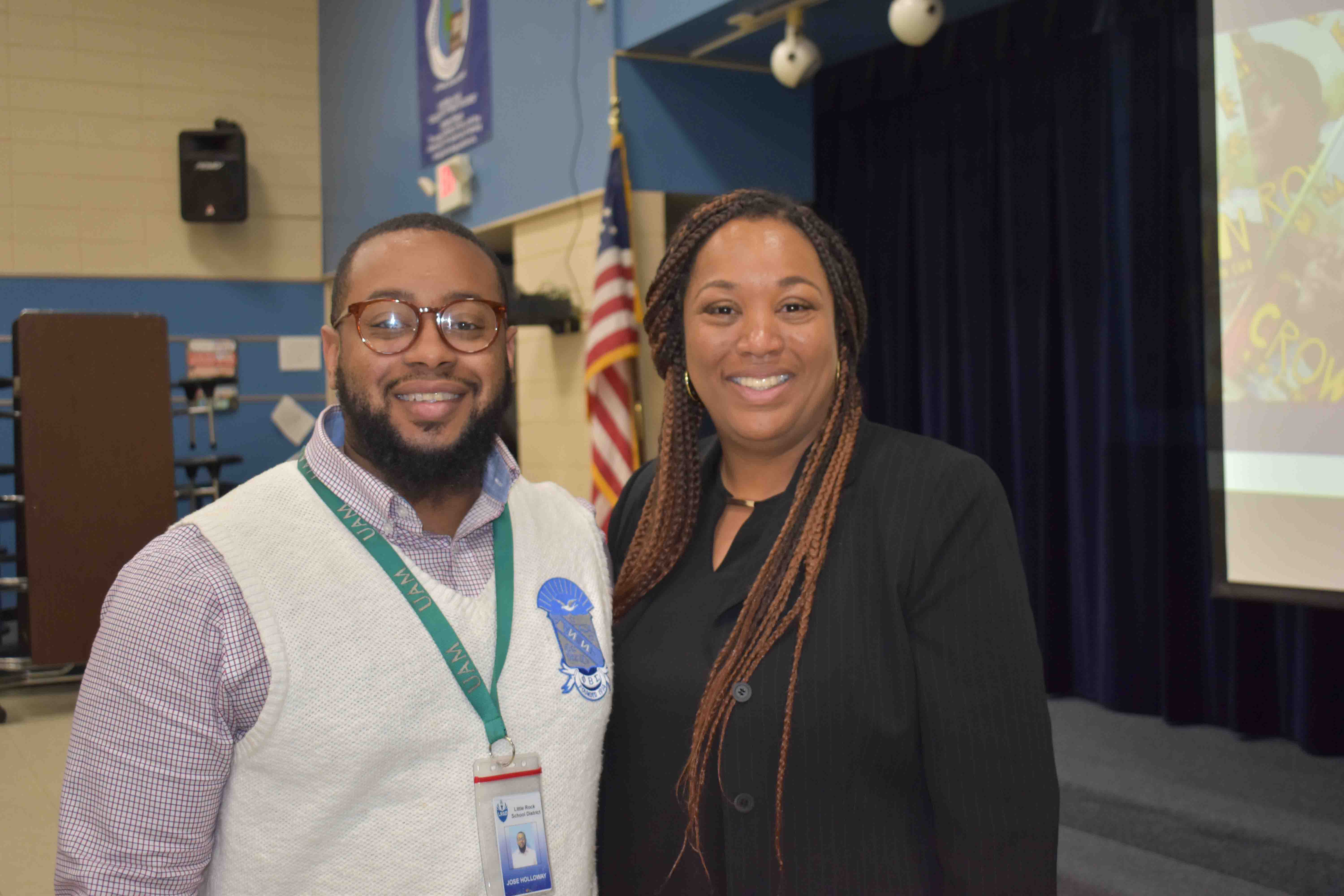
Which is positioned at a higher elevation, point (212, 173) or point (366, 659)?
point (212, 173)

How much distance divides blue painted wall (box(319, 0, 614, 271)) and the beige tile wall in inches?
5.3

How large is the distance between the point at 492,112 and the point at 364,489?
4077 mm

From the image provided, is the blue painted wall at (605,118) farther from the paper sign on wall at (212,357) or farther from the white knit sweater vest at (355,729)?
the white knit sweater vest at (355,729)

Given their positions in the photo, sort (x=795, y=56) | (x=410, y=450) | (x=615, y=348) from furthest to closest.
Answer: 1. (x=615, y=348)
2. (x=795, y=56)
3. (x=410, y=450)

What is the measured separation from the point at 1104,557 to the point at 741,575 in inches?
127

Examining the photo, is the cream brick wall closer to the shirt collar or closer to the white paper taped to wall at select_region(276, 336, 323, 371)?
the white paper taped to wall at select_region(276, 336, 323, 371)

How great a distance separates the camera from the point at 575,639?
4.59 feet

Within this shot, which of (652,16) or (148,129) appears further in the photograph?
(148,129)

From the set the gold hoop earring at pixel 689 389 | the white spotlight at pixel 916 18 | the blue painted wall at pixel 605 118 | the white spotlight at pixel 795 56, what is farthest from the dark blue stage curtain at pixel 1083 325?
the gold hoop earring at pixel 689 389

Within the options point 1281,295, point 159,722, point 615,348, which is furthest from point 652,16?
point 159,722

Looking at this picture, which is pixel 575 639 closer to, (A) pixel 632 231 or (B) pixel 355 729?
(B) pixel 355 729

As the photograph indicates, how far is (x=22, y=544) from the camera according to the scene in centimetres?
437

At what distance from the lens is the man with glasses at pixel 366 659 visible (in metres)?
1.17

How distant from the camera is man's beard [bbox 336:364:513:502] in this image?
4.49ft
